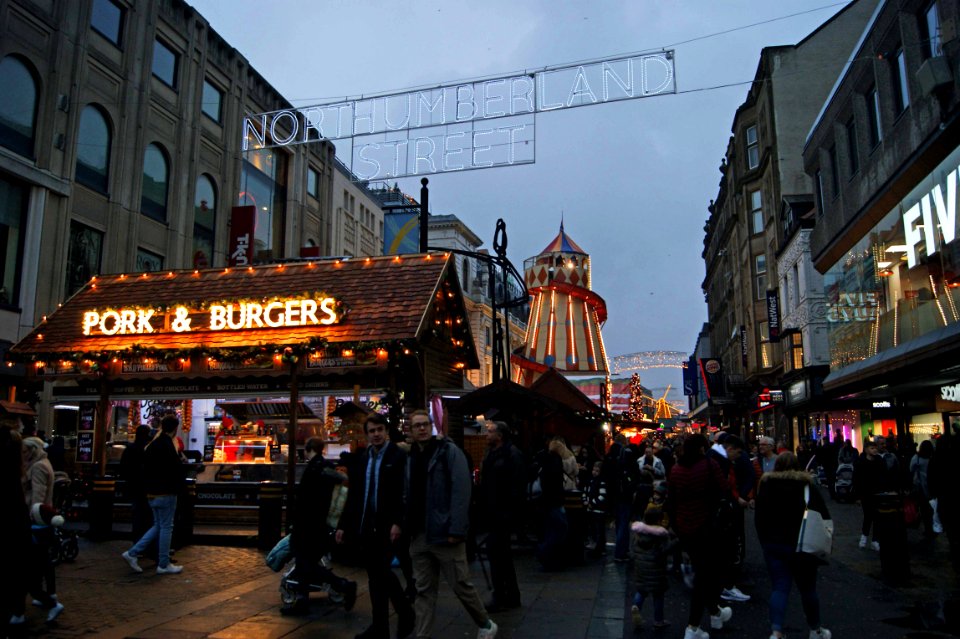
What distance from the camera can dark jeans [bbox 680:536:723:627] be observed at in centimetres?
635

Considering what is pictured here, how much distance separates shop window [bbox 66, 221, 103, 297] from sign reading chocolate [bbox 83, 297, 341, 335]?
8511mm

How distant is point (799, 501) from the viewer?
6.33 m

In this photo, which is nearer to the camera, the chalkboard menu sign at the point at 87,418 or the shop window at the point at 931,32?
the shop window at the point at 931,32

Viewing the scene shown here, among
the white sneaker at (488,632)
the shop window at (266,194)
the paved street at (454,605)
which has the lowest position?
the paved street at (454,605)

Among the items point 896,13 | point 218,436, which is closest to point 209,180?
point 218,436

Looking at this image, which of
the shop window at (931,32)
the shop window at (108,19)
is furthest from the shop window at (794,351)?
the shop window at (108,19)

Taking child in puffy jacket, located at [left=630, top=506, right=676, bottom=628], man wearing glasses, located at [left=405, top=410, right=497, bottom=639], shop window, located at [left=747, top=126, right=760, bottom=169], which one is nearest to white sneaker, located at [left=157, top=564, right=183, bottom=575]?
man wearing glasses, located at [left=405, top=410, right=497, bottom=639]

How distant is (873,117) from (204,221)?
915 inches

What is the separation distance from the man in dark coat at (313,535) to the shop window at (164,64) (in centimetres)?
2377

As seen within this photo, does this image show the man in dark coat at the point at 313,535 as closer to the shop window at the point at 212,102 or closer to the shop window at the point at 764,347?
the shop window at the point at 212,102

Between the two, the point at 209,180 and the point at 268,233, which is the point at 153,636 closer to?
the point at 209,180

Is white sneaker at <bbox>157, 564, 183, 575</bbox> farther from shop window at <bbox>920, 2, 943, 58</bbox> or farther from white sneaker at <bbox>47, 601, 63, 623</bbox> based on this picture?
shop window at <bbox>920, 2, 943, 58</bbox>

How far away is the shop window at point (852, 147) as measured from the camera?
21.1 meters

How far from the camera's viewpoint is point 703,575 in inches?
251
